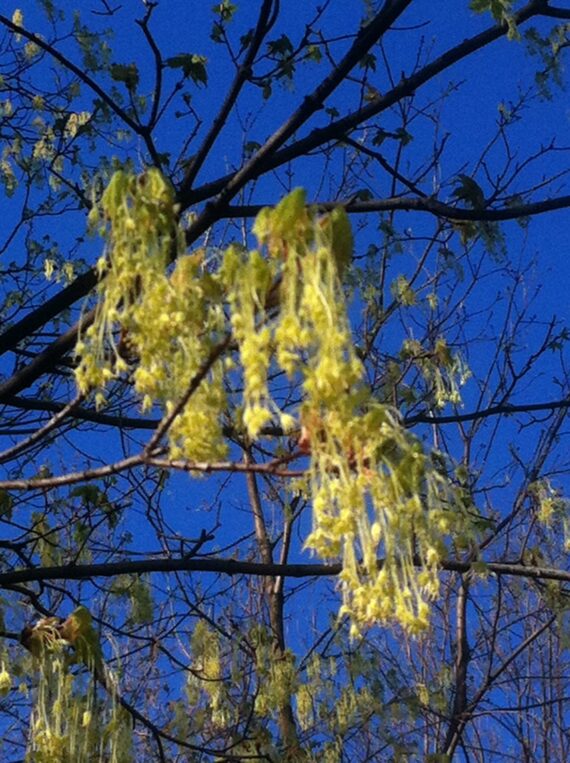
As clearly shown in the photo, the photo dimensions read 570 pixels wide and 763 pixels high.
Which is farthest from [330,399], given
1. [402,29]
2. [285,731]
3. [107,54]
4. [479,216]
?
[285,731]

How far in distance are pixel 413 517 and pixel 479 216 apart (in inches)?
62.6

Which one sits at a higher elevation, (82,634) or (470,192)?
(470,192)

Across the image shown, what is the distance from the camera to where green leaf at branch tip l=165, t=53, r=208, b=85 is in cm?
314

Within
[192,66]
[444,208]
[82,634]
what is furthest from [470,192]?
[82,634]

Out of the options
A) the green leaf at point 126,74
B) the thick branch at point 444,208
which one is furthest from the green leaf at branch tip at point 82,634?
the green leaf at point 126,74

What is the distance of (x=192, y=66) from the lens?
3.17 metres

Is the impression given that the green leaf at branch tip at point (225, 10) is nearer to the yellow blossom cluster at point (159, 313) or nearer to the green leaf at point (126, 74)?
the green leaf at point (126, 74)

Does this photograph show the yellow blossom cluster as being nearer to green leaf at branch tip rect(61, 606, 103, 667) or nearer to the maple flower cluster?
the maple flower cluster

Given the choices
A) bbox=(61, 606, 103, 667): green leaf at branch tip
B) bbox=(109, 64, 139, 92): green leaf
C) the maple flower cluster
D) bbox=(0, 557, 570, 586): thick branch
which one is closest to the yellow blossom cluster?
the maple flower cluster

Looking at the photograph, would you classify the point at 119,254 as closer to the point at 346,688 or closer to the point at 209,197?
the point at 209,197

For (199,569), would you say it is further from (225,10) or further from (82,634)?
(225,10)

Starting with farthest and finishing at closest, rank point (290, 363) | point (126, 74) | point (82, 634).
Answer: point (126, 74) < point (82, 634) < point (290, 363)

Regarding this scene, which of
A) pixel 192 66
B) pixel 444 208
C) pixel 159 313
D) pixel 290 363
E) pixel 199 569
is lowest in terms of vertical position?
pixel 290 363

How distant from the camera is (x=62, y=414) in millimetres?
1689
